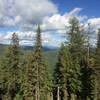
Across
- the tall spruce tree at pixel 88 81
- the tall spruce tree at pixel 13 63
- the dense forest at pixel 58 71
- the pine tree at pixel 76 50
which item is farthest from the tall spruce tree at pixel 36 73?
the tall spruce tree at pixel 88 81

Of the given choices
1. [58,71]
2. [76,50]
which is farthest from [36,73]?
[76,50]

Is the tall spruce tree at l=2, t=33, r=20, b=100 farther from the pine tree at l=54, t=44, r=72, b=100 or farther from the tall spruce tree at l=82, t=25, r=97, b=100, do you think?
the tall spruce tree at l=82, t=25, r=97, b=100

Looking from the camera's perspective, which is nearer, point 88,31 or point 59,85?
point 59,85

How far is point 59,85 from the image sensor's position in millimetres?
62062

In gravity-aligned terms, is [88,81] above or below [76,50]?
below

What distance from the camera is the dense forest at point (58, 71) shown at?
61000 mm

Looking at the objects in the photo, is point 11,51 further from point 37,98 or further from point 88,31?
point 88,31

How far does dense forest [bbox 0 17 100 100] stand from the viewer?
2402 inches

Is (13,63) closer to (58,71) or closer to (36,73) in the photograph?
(36,73)

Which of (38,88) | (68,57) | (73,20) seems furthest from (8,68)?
(73,20)

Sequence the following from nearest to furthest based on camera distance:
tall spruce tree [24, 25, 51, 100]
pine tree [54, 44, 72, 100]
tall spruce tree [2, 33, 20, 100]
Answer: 1. tall spruce tree [24, 25, 51, 100]
2. pine tree [54, 44, 72, 100]
3. tall spruce tree [2, 33, 20, 100]

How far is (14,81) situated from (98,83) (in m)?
16.5

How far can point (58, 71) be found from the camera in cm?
6244

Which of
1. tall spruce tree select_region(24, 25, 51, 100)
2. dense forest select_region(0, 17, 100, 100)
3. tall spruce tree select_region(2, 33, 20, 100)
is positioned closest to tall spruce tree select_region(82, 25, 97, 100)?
dense forest select_region(0, 17, 100, 100)
